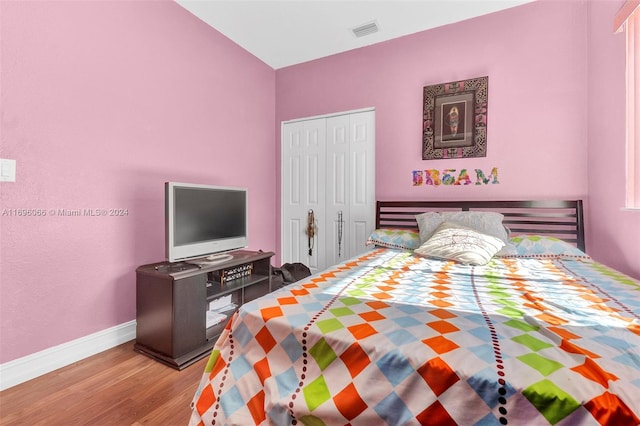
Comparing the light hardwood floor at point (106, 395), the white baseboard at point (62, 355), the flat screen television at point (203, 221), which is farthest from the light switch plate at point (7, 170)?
the light hardwood floor at point (106, 395)

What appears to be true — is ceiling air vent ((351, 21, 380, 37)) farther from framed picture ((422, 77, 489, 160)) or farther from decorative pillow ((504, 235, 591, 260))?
decorative pillow ((504, 235, 591, 260))

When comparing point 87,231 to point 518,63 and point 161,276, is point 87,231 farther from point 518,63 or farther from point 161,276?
point 518,63

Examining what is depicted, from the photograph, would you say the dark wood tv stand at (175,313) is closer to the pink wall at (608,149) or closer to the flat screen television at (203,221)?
the flat screen television at (203,221)

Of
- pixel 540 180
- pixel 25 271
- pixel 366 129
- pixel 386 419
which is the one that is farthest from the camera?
pixel 366 129

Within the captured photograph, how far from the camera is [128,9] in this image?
7.31ft

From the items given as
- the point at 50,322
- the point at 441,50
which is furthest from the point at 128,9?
the point at 441,50

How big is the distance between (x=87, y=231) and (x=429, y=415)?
2.31 m

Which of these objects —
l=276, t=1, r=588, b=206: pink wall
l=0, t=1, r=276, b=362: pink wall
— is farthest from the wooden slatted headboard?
l=0, t=1, r=276, b=362: pink wall

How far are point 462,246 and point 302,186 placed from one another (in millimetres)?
2174

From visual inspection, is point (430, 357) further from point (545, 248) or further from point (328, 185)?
point (328, 185)

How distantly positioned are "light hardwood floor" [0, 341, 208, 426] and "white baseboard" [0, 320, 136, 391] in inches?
1.7

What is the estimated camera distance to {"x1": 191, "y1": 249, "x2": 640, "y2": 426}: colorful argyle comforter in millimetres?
689

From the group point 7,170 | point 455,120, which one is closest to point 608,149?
point 455,120

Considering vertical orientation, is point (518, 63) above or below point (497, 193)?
above
